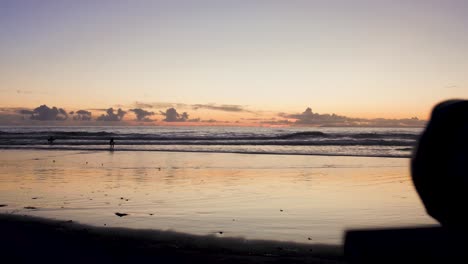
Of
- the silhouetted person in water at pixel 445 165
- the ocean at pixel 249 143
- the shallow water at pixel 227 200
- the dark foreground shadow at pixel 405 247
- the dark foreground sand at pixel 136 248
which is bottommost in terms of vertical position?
the ocean at pixel 249 143

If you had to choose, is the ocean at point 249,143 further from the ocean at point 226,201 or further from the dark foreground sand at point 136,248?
the dark foreground sand at point 136,248

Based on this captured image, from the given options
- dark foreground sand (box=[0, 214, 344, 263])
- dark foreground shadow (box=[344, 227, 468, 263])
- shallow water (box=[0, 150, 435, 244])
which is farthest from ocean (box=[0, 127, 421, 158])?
dark foreground shadow (box=[344, 227, 468, 263])

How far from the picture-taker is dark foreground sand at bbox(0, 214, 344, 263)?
643 centimetres

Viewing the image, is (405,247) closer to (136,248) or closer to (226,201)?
(136,248)

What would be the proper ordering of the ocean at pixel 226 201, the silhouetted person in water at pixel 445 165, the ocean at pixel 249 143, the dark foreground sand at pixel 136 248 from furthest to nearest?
the ocean at pixel 249 143
the ocean at pixel 226 201
the dark foreground sand at pixel 136 248
the silhouetted person in water at pixel 445 165

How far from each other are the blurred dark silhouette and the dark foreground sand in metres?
5.24

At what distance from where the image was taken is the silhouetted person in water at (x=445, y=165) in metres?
1.06

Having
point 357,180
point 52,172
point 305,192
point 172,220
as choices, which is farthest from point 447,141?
point 52,172

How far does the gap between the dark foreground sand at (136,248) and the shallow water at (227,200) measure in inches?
20.6

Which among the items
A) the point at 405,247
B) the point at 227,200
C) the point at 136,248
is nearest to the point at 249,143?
the point at 227,200

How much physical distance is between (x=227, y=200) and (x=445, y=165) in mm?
10492

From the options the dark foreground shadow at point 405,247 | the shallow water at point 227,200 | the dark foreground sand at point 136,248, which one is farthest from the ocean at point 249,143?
the dark foreground shadow at point 405,247

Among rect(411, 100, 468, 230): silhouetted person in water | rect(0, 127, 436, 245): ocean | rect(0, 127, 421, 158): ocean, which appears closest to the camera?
rect(411, 100, 468, 230): silhouetted person in water

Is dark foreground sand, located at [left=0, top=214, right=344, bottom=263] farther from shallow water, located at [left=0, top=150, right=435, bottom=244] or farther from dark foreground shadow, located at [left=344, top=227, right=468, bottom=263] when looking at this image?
dark foreground shadow, located at [left=344, top=227, right=468, bottom=263]
